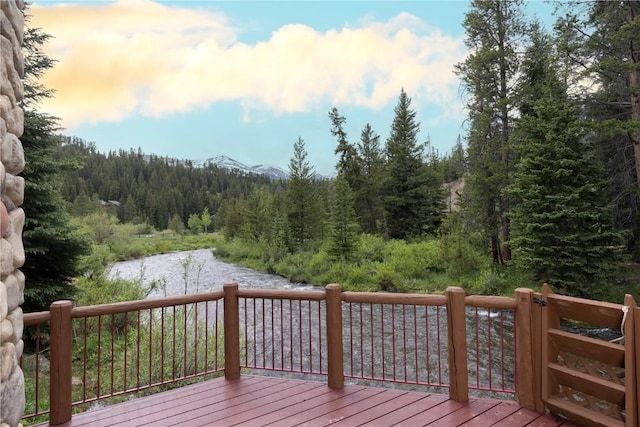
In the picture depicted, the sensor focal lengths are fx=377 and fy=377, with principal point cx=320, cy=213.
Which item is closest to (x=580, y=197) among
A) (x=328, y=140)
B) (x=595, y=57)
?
(x=595, y=57)

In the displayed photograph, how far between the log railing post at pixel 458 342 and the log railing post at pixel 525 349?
1.36ft

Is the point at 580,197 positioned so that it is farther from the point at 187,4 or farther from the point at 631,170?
the point at 187,4

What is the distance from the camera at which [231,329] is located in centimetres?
382

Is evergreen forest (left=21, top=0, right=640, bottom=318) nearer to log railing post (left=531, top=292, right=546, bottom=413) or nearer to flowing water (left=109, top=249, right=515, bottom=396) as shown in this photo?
flowing water (left=109, top=249, right=515, bottom=396)

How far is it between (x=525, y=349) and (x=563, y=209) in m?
7.24

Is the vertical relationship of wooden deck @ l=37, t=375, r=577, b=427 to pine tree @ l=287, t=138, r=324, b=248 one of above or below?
below

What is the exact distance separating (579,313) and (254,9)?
4343 millimetres

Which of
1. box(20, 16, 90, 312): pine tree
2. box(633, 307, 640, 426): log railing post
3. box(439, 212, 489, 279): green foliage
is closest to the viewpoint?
box(633, 307, 640, 426): log railing post

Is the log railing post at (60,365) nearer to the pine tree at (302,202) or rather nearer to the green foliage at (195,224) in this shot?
the pine tree at (302,202)

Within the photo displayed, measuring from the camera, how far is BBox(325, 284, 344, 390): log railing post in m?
3.59

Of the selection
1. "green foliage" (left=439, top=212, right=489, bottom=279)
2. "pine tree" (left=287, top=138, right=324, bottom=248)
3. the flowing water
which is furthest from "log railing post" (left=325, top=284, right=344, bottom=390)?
"pine tree" (left=287, top=138, right=324, bottom=248)

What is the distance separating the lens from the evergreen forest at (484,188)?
6.05 metres

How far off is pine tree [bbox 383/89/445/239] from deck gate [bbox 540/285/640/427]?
19.1m

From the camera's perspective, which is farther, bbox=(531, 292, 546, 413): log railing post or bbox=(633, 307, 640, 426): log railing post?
bbox=(531, 292, 546, 413): log railing post
